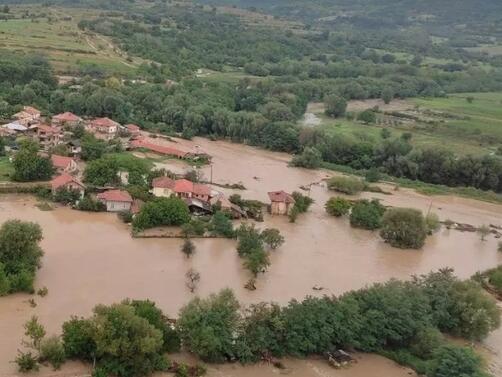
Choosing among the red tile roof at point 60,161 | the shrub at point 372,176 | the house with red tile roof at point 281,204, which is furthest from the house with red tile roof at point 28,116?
the shrub at point 372,176

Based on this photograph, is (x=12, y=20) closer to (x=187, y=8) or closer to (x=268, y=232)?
(x=187, y=8)

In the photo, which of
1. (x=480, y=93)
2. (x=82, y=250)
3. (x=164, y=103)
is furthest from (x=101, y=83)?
(x=480, y=93)

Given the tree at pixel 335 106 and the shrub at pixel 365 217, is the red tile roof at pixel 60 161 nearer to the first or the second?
the shrub at pixel 365 217

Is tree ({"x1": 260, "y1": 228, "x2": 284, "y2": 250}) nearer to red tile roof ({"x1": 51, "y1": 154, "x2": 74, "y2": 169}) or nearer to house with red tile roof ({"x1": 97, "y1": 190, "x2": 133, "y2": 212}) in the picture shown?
house with red tile roof ({"x1": 97, "y1": 190, "x2": 133, "y2": 212})

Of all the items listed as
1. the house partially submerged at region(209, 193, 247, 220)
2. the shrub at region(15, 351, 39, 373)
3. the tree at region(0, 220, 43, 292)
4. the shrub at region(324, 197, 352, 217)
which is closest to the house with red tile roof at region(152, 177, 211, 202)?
the house partially submerged at region(209, 193, 247, 220)

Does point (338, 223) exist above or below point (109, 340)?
below

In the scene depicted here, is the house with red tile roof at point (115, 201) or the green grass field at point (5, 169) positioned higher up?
the house with red tile roof at point (115, 201)

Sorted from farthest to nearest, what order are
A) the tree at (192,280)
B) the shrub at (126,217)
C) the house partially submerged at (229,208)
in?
the house partially submerged at (229,208)
the shrub at (126,217)
the tree at (192,280)

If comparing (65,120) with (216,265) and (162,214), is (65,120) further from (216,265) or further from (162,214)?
(216,265)
